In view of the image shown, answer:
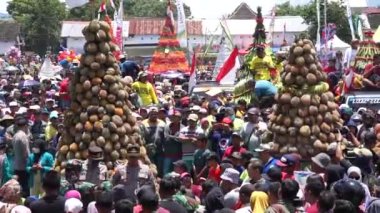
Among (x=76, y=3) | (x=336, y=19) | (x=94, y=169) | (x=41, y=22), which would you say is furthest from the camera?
(x=41, y=22)

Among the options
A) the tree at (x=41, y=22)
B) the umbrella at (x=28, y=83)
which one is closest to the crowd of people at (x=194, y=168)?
the umbrella at (x=28, y=83)

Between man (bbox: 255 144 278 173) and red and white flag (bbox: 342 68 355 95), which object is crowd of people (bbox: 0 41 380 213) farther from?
red and white flag (bbox: 342 68 355 95)

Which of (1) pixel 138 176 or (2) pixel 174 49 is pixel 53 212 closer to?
(1) pixel 138 176

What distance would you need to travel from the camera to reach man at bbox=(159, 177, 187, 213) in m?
9.64

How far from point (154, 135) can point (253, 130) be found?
164 centimetres

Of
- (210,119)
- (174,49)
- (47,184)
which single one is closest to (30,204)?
(47,184)

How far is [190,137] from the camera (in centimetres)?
1486

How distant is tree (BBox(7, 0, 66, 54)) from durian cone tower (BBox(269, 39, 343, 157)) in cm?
8086

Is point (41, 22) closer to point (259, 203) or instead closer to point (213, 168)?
point (213, 168)

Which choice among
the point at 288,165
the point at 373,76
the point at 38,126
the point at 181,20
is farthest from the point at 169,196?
the point at 181,20

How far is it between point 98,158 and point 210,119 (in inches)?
149

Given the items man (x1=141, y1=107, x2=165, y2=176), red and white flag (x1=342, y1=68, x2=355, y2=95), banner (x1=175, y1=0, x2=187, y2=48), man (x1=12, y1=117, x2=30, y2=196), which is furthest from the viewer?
banner (x1=175, y1=0, x2=187, y2=48)

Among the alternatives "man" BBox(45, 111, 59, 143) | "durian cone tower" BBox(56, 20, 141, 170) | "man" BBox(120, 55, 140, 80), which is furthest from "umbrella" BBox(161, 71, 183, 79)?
"durian cone tower" BBox(56, 20, 141, 170)

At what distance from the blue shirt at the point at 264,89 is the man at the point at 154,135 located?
295 cm
